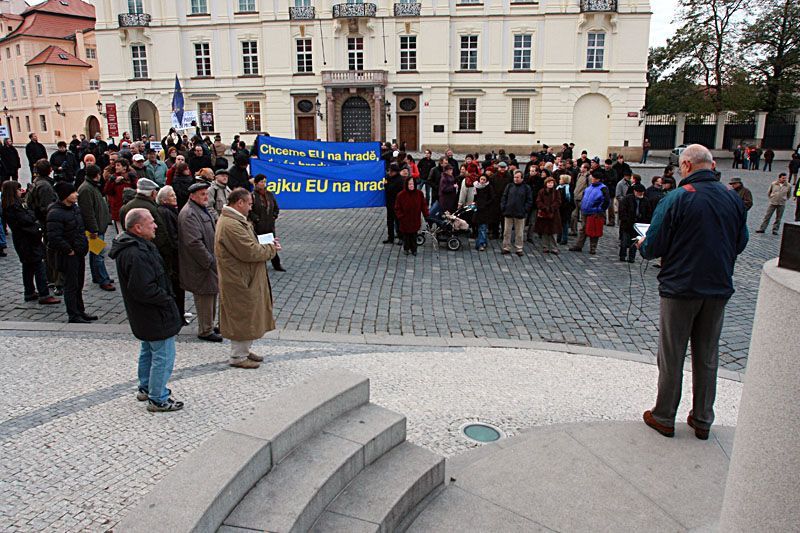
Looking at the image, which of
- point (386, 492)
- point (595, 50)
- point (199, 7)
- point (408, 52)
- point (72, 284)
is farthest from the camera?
point (199, 7)

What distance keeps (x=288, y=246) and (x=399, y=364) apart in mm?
7081

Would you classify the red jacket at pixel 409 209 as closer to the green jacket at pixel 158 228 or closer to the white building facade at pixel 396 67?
the green jacket at pixel 158 228

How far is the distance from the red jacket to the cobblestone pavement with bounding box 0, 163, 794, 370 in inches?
25.6

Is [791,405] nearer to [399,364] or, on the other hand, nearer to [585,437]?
[585,437]

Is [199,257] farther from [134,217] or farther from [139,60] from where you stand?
[139,60]

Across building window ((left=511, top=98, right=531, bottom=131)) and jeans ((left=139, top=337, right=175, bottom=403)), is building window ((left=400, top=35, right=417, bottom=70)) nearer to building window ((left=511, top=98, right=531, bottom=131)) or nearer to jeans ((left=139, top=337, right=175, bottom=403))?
building window ((left=511, top=98, right=531, bottom=131))

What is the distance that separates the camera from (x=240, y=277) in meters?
6.07

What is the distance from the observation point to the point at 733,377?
6.79m

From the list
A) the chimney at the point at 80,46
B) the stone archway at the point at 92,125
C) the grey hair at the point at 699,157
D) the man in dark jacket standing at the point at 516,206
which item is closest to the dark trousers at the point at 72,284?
the grey hair at the point at 699,157

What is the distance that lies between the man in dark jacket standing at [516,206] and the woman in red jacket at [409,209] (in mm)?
1788

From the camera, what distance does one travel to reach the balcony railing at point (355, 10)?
40.2 metres

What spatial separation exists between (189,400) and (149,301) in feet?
3.14

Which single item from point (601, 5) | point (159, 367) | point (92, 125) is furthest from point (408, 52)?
point (159, 367)

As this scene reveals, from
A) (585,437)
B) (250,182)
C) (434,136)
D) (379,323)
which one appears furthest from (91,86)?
(585,437)
